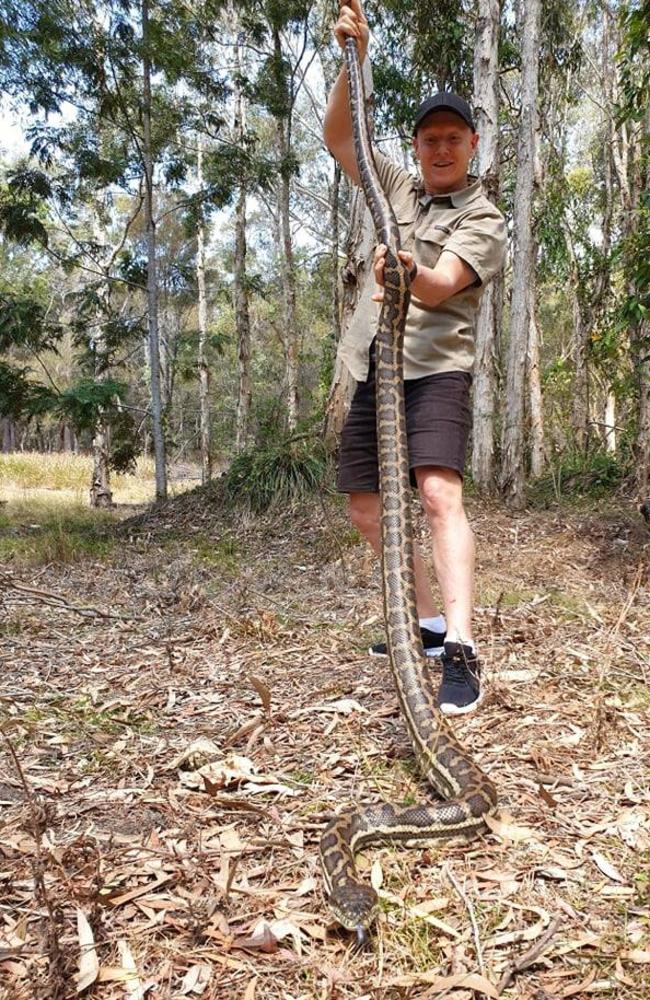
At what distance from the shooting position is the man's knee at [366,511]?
468 cm

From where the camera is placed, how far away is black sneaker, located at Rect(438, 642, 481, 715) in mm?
3857

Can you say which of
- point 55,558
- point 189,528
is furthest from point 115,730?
point 189,528

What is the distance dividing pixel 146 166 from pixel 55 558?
895 cm

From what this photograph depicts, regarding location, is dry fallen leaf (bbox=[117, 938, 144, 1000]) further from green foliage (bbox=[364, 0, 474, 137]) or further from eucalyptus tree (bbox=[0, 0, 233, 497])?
green foliage (bbox=[364, 0, 474, 137])

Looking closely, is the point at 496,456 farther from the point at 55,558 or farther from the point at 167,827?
the point at 167,827

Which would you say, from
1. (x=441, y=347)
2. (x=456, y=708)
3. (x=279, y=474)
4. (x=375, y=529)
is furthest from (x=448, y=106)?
(x=279, y=474)

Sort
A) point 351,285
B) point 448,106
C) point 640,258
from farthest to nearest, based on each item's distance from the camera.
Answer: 1. point 351,285
2. point 640,258
3. point 448,106

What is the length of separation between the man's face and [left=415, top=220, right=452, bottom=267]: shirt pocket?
0.23 meters

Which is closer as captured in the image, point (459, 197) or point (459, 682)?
point (459, 682)

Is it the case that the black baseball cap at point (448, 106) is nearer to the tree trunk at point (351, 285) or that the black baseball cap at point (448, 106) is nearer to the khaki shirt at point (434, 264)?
the khaki shirt at point (434, 264)

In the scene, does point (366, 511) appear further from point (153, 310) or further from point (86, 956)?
point (153, 310)

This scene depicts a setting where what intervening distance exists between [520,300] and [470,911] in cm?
922

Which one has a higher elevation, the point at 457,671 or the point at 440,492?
the point at 440,492

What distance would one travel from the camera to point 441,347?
13.8ft
